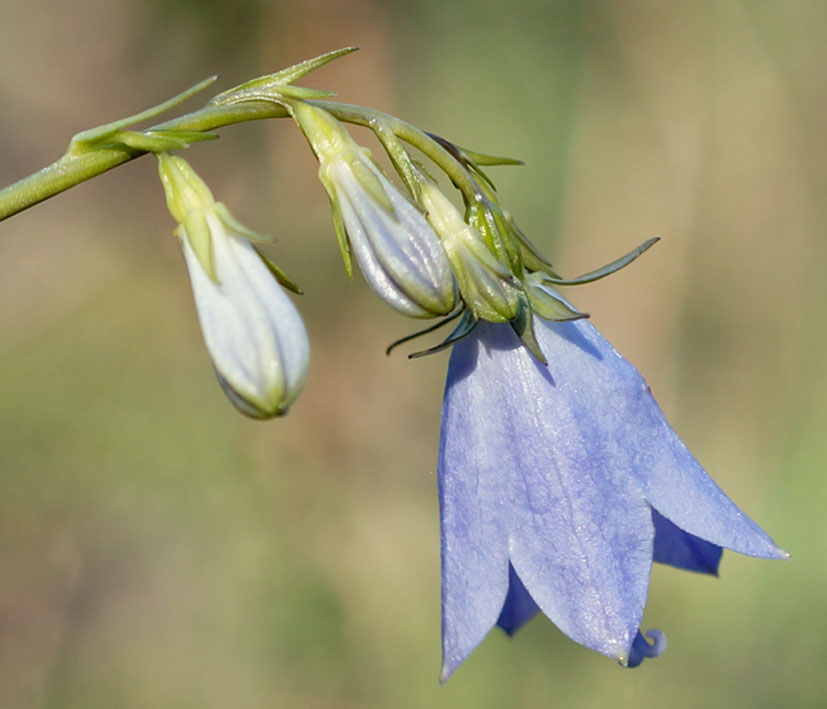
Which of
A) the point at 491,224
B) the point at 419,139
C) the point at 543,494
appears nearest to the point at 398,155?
the point at 419,139

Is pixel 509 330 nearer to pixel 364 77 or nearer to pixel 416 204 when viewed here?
pixel 416 204

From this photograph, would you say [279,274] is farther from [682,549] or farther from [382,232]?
[682,549]

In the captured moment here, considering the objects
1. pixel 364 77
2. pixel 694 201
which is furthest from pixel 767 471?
pixel 364 77

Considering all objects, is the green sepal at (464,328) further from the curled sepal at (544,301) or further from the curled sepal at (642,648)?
the curled sepal at (642,648)

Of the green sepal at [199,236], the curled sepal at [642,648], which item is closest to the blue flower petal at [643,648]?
the curled sepal at [642,648]

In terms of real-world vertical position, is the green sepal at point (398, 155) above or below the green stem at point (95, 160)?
below
